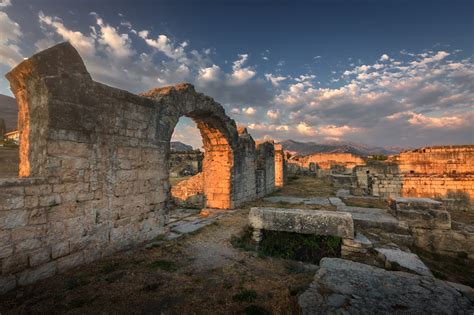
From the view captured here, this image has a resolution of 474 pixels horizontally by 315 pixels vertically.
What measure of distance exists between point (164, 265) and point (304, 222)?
10.2ft

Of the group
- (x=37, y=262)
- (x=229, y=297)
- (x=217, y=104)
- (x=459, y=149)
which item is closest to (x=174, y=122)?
(x=217, y=104)

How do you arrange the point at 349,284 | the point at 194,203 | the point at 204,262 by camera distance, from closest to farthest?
the point at 349,284 → the point at 204,262 → the point at 194,203

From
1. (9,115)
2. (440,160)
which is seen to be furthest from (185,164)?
(9,115)

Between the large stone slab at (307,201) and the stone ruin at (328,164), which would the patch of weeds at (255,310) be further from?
the stone ruin at (328,164)

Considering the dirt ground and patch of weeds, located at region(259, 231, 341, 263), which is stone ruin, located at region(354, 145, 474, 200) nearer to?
patch of weeds, located at region(259, 231, 341, 263)

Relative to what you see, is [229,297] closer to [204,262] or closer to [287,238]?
[204,262]

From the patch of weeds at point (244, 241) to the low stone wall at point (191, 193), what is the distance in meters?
4.25

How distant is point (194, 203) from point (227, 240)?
4.68 m

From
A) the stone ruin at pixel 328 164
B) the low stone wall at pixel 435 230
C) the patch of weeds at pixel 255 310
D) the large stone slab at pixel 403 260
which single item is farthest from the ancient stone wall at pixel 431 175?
the patch of weeds at pixel 255 310

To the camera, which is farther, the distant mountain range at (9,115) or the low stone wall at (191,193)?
the distant mountain range at (9,115)

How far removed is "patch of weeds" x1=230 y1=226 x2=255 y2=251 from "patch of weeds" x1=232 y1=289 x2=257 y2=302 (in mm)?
2004

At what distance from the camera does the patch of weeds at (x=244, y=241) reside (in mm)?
5266

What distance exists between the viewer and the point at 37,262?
3.53 meters

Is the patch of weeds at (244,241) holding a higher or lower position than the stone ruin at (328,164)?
lower
